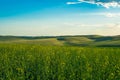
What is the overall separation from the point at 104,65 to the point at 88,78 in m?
3.25

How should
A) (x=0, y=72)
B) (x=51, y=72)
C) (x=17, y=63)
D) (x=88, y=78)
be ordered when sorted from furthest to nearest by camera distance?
(x=17, y=63) → (x=0, y=72) → (x=51, y=72) → (x=88, y=78)

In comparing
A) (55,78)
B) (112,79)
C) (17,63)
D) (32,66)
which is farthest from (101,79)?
(17,63)

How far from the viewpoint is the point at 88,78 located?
394 inches

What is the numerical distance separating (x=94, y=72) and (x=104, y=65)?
1.15 meters

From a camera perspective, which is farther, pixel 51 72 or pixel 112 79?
pixel 51 72

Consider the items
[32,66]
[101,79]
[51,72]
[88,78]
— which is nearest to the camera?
[88,78]

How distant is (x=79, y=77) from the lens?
10.9 metres

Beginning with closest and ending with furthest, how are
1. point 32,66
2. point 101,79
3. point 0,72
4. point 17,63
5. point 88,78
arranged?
point 88,78 < point 101,79 < point 0,72 < point 32,66 < point 17,63

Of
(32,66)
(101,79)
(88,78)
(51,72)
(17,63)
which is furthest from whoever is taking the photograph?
(17,63)

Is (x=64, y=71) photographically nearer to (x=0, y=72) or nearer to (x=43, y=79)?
(x=43, y=79)

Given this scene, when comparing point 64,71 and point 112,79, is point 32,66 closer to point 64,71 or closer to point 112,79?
point 64,71

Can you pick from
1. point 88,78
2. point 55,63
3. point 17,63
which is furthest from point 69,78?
point 17,63

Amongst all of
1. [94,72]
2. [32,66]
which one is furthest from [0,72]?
[94,72]

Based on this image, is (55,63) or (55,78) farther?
(55,63)
